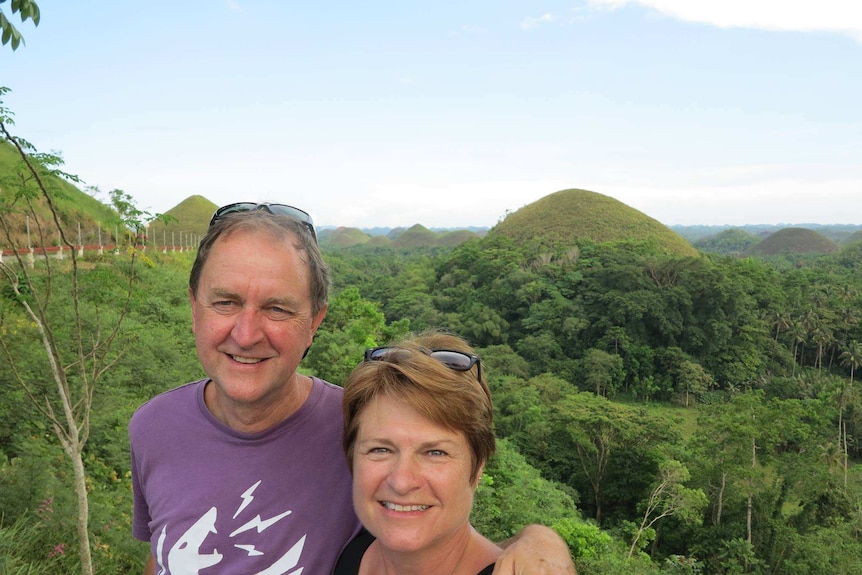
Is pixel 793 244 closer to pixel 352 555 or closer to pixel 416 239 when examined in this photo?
pixel 416 239

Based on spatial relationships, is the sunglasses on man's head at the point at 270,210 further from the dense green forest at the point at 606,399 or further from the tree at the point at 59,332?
the tree at the point at 59,332

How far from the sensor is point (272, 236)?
1.26 meters

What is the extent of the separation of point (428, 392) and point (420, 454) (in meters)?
0.13

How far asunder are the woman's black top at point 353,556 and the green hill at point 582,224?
161ft

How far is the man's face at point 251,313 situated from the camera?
47.9 inches

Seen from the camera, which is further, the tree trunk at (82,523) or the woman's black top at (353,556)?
the tree trunk at (82,523)

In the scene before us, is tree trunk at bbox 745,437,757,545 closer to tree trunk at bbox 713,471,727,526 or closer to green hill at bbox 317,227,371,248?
tree trunk at bbox 713,471,727,526

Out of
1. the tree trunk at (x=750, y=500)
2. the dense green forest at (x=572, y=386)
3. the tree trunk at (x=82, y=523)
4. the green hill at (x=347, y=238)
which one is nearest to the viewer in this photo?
the tree trunk at (x=82, y=523)

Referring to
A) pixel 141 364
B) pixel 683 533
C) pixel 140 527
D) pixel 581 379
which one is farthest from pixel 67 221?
pixel 581 379

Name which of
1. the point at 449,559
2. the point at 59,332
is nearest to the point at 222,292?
the point at 449,559

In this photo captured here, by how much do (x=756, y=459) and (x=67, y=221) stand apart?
80.2 feet

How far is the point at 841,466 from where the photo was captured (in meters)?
21.9

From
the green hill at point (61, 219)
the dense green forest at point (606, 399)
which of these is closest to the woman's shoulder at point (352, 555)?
the dense green forest at point (606, 399)

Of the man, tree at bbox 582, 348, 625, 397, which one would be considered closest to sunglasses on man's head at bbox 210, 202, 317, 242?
the man
